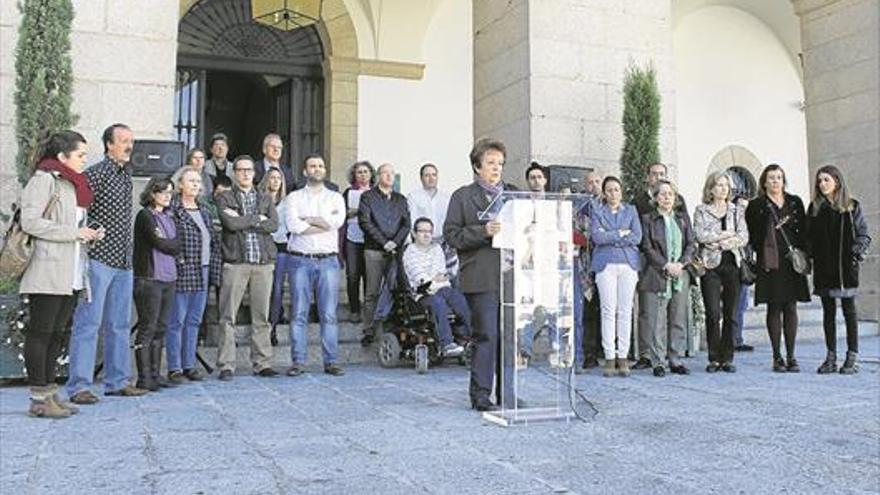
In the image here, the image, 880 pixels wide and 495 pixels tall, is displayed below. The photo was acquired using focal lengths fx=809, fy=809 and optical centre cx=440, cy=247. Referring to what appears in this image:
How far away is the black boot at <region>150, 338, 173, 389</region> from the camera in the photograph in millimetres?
5418

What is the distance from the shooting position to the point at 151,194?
18.1 ft

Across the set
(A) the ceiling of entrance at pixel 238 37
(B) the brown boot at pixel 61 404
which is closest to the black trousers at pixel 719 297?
(B) the brown boot at pixel 61 404

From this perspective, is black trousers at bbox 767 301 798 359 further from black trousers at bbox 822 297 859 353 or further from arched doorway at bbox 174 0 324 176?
arched doorway at bbox 174 0 324 176

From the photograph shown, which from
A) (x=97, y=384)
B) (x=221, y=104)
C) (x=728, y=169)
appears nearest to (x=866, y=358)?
(x=97, y=384)

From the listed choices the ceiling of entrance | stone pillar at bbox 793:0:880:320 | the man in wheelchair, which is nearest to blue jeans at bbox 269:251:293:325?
the man in wheelchair

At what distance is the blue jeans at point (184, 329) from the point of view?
5.73 meters

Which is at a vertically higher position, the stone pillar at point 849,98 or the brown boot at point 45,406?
the stone pillar at point 849,98

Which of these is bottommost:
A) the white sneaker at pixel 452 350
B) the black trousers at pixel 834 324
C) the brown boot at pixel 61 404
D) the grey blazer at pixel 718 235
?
the brown boot at pixel 61 404

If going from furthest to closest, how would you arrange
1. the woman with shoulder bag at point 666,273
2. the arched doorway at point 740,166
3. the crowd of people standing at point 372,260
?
the arched doorway at point 740,166
the woman with shoulder bag at point 666,273
the crowd of people standing at point 372,260

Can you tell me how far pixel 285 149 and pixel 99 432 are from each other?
905 centimetres

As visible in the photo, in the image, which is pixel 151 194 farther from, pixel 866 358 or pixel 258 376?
pixel 866 358

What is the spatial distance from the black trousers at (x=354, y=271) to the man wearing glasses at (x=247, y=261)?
53.0 inches

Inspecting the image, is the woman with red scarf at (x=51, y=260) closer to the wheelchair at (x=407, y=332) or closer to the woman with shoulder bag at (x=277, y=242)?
the woman with shoulder bag at (x=277, y=242)

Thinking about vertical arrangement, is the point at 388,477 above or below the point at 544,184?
below
